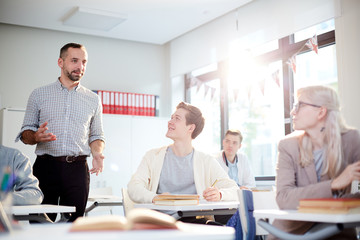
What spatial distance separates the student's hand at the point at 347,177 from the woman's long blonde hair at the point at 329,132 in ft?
0.50

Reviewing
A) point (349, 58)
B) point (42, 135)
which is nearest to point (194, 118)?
point (42, 135)

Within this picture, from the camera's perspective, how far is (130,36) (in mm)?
6766

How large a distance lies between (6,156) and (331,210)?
175 cm

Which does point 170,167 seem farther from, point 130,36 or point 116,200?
point 130,36

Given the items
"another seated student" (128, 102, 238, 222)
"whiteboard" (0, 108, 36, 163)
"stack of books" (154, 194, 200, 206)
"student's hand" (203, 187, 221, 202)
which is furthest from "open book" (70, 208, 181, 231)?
"whiteboard" (0, 108, 36, 163)

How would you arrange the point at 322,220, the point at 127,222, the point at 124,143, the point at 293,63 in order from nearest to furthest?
the point at 127,222, the point at 322,220, the point at 293,63, the point at 124,143

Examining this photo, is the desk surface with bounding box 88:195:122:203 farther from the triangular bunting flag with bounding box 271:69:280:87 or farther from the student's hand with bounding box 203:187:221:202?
the triangular bunting flag with bounding box 271:69:280:87

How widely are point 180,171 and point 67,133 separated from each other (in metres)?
0.86

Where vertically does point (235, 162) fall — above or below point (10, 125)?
below

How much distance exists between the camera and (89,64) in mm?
6664

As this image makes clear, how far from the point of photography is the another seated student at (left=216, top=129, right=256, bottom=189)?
5.20 m

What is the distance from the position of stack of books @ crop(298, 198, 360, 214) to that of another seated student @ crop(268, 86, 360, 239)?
0.73 feet

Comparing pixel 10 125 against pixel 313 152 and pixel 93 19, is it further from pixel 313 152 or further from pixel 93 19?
pixel 313 152

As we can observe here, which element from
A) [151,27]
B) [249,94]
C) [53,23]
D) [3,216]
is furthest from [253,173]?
[3,216]
